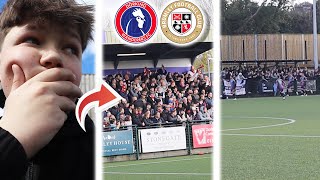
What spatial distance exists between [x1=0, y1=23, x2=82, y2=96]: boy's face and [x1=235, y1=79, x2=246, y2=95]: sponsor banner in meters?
18.1

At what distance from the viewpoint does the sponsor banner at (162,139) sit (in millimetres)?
1459

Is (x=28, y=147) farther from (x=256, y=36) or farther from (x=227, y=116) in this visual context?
(x=256, y=36)

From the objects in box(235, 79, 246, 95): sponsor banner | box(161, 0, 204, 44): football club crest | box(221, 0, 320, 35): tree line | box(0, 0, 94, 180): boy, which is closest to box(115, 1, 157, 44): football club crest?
box(161, 0, 204, 44): football club crest

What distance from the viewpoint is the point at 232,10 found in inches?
925

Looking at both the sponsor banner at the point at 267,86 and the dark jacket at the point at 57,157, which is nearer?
the dark jacket at the point at 57,157

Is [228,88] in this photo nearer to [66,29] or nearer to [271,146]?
[271,146]

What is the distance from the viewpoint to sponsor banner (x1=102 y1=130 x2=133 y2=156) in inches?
54.8

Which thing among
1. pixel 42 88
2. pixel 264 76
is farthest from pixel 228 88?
pixel 42 88

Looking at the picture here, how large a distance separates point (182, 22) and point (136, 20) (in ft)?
0.33

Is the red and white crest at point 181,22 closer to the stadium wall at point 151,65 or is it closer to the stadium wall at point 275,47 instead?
the stadium wall at point 151,65

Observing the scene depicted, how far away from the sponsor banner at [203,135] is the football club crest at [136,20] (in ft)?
0.76

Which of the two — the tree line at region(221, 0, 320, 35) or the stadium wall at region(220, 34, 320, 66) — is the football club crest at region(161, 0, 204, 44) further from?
the stadium wall at region(220, 34, 320, 66)

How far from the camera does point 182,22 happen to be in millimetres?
1389

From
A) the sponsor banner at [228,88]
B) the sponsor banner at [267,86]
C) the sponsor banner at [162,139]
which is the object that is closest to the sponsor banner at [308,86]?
the sponsor banner at [267,86]
